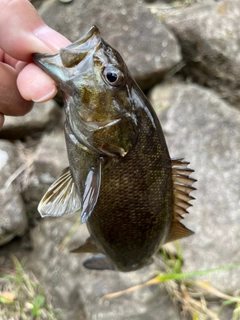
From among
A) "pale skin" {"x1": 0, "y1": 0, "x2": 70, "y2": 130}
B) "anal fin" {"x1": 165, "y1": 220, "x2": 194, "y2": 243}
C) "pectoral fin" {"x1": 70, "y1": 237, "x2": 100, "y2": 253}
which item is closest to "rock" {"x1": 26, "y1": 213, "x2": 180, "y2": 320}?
"pectoral fin" {"x1": 70, "y1": 237, "x2": 100, "y2": 253}

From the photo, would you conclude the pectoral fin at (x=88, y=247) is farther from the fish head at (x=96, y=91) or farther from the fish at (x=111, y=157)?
the fish head at (x=96, y=91)

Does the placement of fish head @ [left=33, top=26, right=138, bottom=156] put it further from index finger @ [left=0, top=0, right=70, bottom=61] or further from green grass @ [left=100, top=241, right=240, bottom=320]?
green grass @ [left=100, top=241, right=240, bottom=320]

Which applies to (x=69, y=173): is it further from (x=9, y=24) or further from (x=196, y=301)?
(x=196, y=301)

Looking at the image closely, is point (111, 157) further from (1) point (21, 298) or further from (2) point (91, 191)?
(1) point (21, 298)

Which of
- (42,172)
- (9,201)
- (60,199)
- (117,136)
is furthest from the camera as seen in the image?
(42,172)

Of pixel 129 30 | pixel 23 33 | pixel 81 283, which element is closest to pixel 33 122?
pixel 129 30

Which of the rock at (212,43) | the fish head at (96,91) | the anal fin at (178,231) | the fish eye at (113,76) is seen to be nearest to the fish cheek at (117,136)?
the fish head at (96,91)
